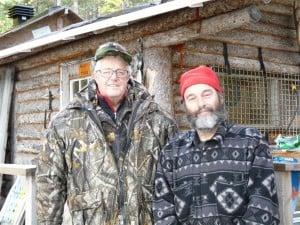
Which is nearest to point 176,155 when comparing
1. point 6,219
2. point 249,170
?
point 249,170

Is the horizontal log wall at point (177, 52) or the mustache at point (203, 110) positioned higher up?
the horizontal log wall at point (177, 52)

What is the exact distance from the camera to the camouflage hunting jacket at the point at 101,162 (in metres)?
2.82

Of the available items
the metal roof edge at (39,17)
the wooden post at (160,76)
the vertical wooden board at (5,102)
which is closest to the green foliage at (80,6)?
the metal roof edge at (39,17)

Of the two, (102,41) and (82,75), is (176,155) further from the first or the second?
(82,75)

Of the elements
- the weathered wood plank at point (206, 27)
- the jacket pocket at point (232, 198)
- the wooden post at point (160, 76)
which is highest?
the weathered wood plank at point (206, 27)

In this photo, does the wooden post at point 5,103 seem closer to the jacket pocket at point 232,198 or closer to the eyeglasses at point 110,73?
the eyeglasses at point 110,73

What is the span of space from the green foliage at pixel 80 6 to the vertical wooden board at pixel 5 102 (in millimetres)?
15233

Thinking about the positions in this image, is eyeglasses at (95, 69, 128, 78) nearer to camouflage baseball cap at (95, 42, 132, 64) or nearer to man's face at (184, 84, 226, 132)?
camouflage baseball cap at (95, 42, 132, 64)

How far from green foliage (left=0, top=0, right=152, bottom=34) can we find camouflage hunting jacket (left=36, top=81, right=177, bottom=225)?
2114cm

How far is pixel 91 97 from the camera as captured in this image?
2.92 metres

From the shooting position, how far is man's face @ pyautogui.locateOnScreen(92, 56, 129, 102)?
2.83 m

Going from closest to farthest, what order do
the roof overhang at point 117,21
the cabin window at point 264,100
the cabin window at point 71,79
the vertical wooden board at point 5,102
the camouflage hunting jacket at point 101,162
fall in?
the camouflage hunting jacket at point 101,162 → the roof overhang at point 117,21 → the cabin window at point 264,100 → the cabin window at point 71,79 → the vertical wooden board at point 5,102

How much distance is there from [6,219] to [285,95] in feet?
12.4

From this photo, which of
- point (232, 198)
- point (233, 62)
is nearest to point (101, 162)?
point (232, 198)
